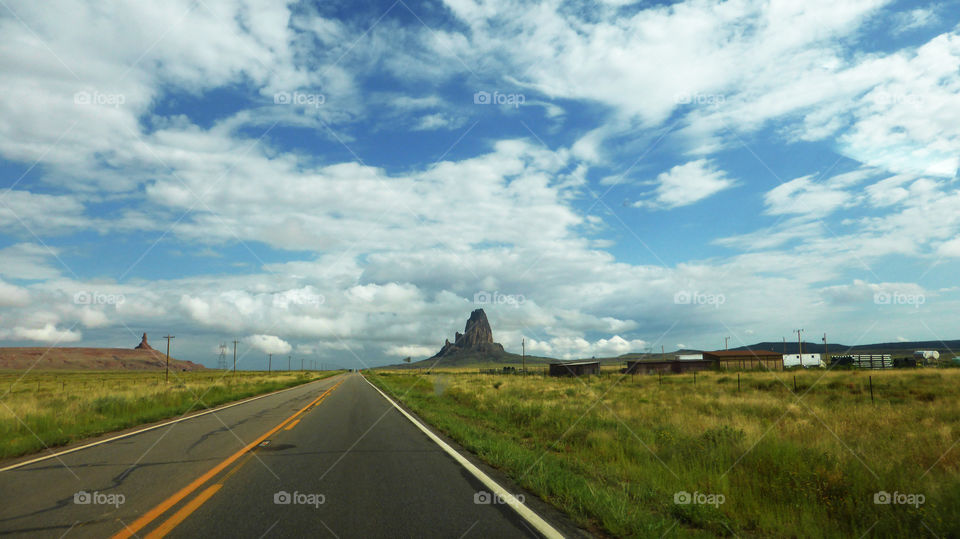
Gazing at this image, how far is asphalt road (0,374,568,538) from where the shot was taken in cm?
496

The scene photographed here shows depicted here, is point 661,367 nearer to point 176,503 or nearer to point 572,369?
point 572,369

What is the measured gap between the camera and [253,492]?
21.0 feet

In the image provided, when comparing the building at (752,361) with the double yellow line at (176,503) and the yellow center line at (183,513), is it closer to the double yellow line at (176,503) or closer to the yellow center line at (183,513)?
the double yellow line at (176,503)

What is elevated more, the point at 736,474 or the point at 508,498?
the point at 508,498

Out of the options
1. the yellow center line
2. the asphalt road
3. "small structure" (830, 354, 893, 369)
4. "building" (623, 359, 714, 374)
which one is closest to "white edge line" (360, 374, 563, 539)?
the asphalt road

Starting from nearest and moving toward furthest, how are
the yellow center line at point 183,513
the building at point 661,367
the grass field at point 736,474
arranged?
the yellow center line at point 183,513
the grass field at point 736,474
the building at point 661,367

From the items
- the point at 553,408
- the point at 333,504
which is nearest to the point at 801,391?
the point at 553,408

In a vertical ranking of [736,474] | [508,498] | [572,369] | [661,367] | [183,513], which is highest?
[183,513]

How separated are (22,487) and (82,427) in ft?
29.3

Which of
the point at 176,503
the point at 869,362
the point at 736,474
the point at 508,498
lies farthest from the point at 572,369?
the point at 176,503

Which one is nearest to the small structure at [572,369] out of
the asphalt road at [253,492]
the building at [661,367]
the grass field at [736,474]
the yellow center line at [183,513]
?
the building at [661,367]

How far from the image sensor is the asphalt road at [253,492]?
4.96 metres

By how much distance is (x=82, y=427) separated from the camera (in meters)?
14.1

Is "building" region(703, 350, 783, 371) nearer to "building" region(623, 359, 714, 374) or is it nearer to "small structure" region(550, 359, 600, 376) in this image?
"building" region(623, 359, 714, 374)
